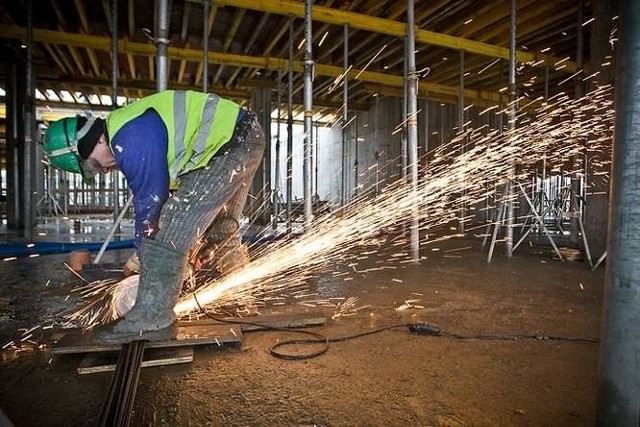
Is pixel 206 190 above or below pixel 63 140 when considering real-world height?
below

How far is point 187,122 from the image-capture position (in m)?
2.21

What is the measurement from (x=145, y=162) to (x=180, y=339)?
2.97 ft

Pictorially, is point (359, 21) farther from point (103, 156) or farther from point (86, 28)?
point (103, 156)

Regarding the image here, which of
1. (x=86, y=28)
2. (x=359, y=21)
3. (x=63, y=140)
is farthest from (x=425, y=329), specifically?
(x=86, y=28)

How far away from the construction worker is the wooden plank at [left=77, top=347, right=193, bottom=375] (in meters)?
0.08

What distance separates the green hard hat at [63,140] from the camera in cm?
215

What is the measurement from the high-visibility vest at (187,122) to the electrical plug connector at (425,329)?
151 cm

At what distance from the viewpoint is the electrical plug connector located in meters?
2.44

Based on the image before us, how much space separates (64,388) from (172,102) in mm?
1399

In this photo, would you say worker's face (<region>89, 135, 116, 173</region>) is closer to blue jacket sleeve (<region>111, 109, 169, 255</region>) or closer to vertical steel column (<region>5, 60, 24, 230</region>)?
blue jacket sleeve (<region>111, 109, 169, 255</region>)

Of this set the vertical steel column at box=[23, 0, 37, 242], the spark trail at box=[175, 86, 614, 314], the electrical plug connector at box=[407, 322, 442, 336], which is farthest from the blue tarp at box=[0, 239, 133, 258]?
the electrical plug connector at box=[407, 322, 442, 336]

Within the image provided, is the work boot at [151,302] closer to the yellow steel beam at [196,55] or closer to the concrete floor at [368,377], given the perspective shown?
the concrete floor at [368,377]

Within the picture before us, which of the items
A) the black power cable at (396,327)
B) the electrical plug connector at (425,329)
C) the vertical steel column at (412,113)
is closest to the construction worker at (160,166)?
the black power cable at (396,327)

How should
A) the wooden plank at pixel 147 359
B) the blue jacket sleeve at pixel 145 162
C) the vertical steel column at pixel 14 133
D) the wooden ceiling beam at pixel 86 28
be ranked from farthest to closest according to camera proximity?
the vertical steel column at pixel 14 133, the wooden ceiling beam at pixel 86 28, the blue jacket sleeve at pixel 145 162, the wooden plank at pixel 147 359
